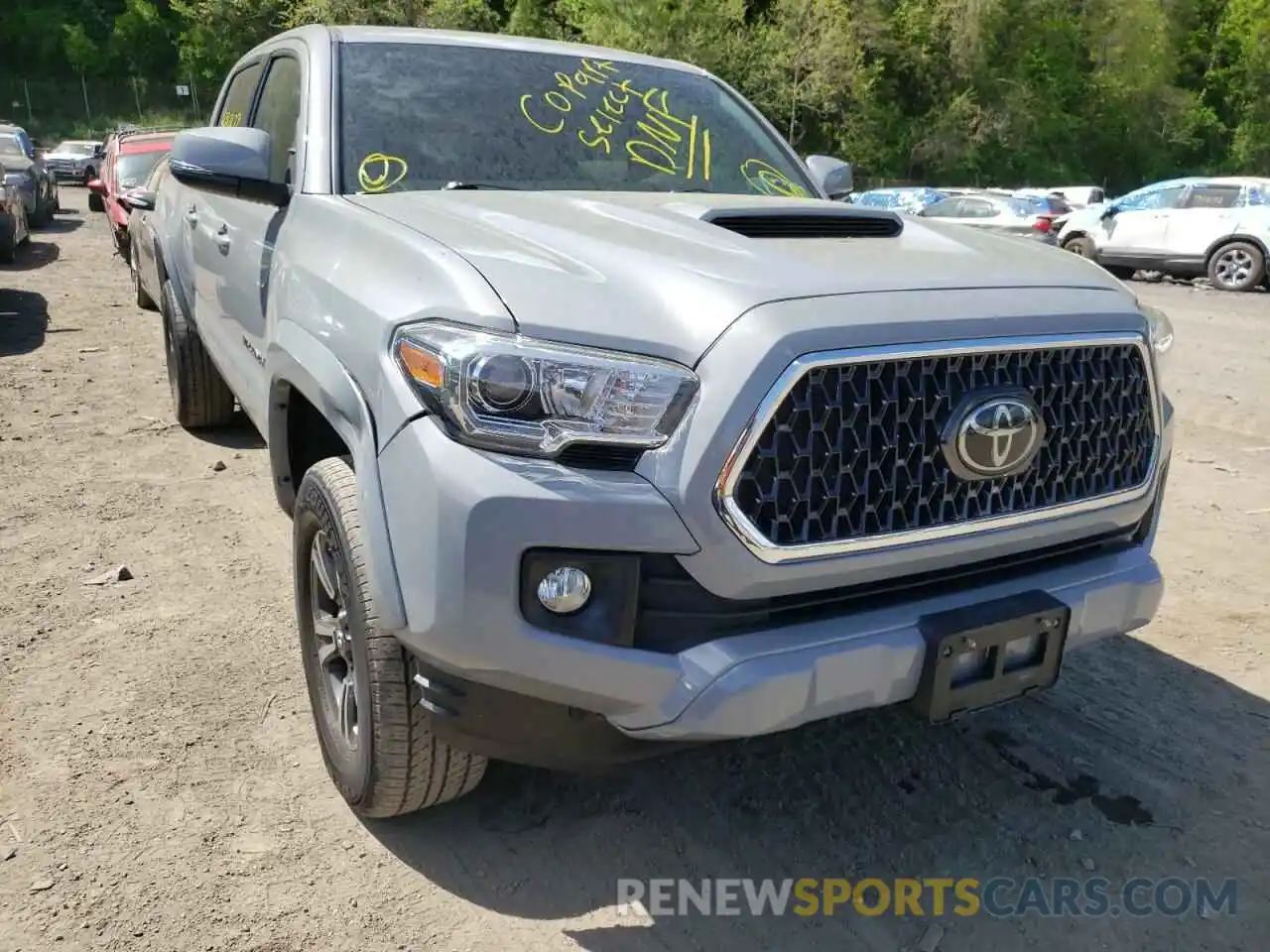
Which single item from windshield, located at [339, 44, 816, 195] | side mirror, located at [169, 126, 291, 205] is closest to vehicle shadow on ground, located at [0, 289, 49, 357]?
side mirror, located at [169, 126, 291, 205]

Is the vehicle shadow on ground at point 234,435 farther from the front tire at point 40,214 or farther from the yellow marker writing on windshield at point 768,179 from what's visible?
the front tire at point 40,214

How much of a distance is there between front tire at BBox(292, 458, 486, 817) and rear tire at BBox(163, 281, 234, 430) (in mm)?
2909

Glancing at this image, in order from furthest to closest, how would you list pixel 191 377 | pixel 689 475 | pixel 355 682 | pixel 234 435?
pixel 234 435, pixel 191 377, pixel 355 682, pixel 689 475

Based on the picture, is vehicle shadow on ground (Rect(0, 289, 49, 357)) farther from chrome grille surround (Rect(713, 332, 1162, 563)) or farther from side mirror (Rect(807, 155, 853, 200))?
chrome grille surround (Rect(713, 332, 1162, 563))

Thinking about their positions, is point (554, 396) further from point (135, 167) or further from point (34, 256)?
point (34, 256)

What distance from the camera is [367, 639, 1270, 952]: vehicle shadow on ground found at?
229 cm

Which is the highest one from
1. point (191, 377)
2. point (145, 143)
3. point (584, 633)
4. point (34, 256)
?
point (145, 143)

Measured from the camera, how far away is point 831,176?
3.89 metres

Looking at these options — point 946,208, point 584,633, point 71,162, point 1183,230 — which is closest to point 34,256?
point 584,633

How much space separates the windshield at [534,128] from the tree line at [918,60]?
35321 millimetres

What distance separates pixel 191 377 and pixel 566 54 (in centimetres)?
278

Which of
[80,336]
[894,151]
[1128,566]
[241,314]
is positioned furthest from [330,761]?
[894,151]

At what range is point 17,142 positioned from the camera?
17.6 metres

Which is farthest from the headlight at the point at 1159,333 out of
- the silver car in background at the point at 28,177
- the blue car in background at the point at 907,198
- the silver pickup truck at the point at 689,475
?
the blue car in background at the point at 907,198
